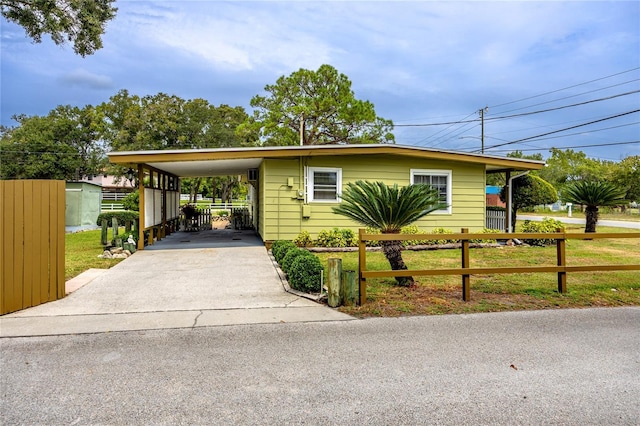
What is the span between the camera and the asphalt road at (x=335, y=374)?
2.55 metres

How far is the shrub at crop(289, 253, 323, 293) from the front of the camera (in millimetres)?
5934

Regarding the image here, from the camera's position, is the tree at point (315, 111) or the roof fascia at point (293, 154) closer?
the roof fascia at point (293, 154)

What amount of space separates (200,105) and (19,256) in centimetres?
3194

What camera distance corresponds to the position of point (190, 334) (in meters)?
4.15

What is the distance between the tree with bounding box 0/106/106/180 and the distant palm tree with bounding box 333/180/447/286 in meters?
38.4

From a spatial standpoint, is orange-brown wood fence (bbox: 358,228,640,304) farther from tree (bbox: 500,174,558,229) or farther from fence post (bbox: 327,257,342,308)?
tree (bbox: 500,174,558,229)

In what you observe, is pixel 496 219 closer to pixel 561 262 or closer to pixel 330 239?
pixel 330 239

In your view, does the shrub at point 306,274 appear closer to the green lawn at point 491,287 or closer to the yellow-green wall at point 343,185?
the green lawn at point 491,287

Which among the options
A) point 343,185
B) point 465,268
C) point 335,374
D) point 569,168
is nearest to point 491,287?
point 465,268

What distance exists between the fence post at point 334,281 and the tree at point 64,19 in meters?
11.9

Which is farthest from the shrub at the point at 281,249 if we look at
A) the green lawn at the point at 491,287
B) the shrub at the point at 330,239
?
the shrub at the point at 330,239

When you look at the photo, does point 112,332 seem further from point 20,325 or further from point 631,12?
point 631,12

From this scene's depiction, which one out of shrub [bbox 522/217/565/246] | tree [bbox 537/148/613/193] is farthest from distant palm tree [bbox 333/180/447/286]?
tree [bbox 537/148/613/193]

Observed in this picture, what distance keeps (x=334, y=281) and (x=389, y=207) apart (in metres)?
1.54
